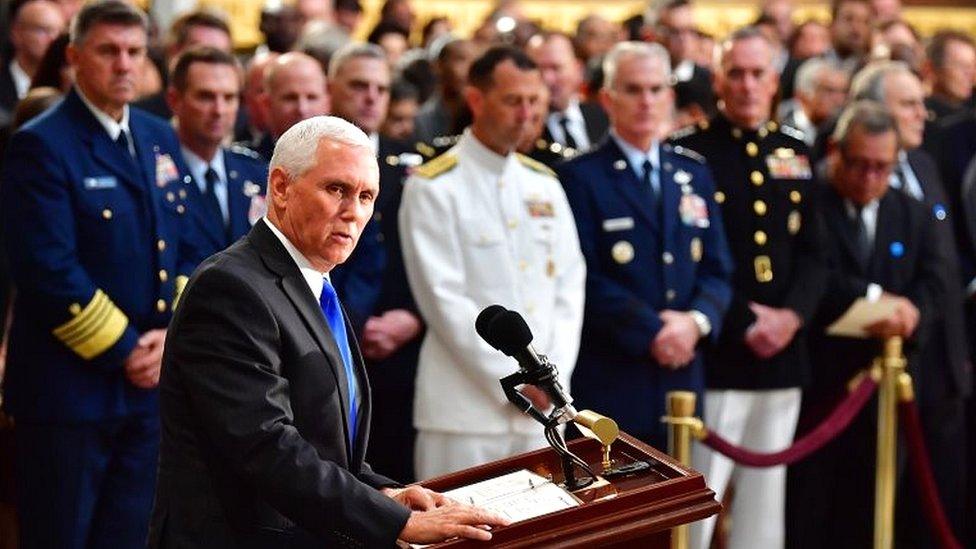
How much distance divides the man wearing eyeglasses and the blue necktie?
2577mm

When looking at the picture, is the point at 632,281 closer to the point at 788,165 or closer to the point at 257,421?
the point at 788,165

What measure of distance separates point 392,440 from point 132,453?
0.83 m

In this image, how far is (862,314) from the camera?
4398 mm

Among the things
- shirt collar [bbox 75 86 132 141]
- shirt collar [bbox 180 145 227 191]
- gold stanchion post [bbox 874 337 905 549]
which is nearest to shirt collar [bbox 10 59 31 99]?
shirt collar [bbox 180 145 227 191]

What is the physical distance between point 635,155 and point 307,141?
2149 mm

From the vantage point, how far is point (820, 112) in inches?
254

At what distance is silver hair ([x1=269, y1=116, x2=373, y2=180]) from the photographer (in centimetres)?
206

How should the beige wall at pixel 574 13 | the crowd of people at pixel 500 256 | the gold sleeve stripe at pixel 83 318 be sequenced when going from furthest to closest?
the beige wall at pixel 574 13 → the crowd of people at pixel 500 256 → the gold sleeve stripe at pixel 83 318

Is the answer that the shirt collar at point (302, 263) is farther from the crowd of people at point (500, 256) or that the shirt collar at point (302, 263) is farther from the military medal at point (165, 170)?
the military medal at point (165, 170)

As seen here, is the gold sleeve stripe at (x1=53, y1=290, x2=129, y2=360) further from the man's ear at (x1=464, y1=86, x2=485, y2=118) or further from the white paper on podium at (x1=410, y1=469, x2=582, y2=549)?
the white paper on podium at (x1=410, y1=469, x2=582, y2=549)

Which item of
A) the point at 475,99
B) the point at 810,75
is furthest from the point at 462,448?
the point at 810,75

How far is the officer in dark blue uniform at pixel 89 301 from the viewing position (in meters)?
3.34

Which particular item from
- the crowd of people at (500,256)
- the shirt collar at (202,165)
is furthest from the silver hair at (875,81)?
the shirt collar at (202,165)

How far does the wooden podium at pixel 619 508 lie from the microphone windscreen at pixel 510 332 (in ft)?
0.72
